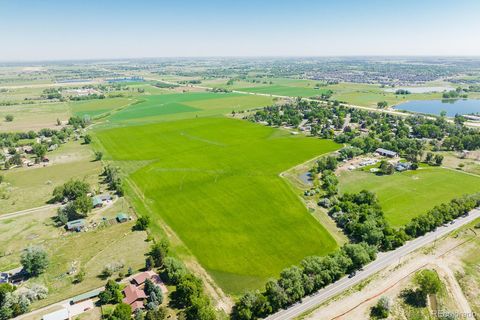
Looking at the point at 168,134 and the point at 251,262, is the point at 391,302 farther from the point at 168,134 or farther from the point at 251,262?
the point at 168,134

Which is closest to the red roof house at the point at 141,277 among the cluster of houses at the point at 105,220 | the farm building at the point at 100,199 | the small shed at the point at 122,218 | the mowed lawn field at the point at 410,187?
the small shed at the point at 122,218

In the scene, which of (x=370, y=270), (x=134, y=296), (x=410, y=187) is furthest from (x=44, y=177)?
(x=410, y=187)

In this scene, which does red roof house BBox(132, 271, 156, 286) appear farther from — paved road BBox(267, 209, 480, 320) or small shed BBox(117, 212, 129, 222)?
small shed BBox(117, 212, 129, 222)

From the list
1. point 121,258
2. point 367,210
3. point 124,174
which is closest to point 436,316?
point 367,210

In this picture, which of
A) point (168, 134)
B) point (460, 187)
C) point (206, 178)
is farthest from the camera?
point (168, 134)

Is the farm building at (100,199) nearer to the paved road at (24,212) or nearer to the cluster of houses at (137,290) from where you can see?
the paved road at (24,212)

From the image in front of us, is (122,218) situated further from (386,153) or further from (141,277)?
(386,153)
